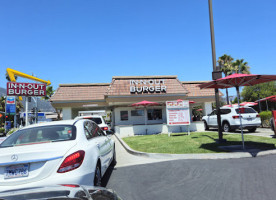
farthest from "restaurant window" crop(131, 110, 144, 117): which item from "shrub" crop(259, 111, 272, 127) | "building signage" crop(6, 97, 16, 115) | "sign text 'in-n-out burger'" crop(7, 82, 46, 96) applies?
"building signage" crop(6, 97, 16, 115)

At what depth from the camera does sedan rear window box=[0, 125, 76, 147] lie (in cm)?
365

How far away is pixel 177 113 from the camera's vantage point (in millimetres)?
13000

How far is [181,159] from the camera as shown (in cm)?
644

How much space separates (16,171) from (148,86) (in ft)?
54.3

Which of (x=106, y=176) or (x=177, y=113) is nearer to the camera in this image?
(x=106, y=176)

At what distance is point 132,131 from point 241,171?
11.1 metres

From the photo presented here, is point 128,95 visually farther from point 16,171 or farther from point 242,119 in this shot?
point 16,171

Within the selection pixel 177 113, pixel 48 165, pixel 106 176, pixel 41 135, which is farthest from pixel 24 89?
pixel 48 165

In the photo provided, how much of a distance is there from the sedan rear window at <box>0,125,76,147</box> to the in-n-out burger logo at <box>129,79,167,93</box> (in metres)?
14.6

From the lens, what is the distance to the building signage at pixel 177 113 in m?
12.9

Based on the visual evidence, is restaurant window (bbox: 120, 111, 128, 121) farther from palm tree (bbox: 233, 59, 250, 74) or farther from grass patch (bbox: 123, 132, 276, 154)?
palm tree (bbox: 233, 59, 250, 74)

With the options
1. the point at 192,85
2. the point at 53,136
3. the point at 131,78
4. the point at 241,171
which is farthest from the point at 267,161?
the point at 192,85

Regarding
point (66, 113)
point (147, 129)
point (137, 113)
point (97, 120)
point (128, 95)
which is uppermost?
point (128, 95)

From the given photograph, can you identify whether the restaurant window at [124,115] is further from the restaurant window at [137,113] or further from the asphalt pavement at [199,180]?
the asphalt pavement at [199,180]
